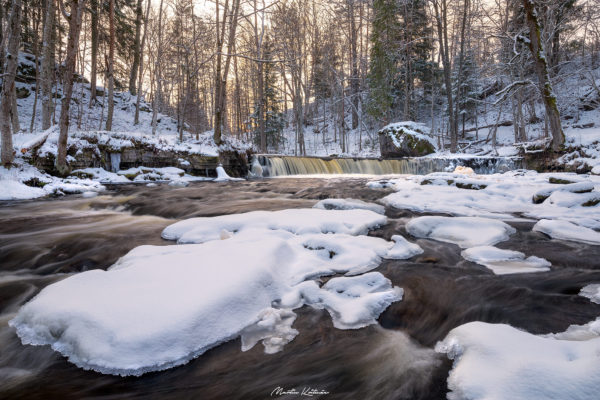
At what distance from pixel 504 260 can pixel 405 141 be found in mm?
15725

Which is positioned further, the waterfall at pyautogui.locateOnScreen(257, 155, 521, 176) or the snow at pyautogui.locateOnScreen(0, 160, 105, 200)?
the waterfall at pyautogui.locateOnScreen(257, 155, 521, 176)

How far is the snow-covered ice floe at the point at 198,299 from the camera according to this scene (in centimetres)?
153

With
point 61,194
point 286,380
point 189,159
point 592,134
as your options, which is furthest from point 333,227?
point 592,134

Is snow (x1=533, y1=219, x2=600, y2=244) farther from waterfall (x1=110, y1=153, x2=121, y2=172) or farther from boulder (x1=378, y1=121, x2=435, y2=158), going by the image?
boulder (x1=378, y1=121, x2=435, y2=158)

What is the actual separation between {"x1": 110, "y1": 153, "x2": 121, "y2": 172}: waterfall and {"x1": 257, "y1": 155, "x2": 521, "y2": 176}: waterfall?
20.5ft

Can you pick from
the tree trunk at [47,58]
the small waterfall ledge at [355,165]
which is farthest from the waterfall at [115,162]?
the small waterfall ledge at [355,165]

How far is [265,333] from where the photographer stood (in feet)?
5.78

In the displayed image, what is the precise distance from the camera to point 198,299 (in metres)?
1.82

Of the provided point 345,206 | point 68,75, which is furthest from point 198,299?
point 68,75

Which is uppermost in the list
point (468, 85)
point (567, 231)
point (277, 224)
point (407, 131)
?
point (468, 85)

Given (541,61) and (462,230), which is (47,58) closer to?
(462,230)

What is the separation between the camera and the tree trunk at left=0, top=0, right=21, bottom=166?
721 centimetres

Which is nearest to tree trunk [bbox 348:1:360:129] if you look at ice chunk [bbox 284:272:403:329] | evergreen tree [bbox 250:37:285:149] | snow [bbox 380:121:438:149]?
snow [bbox 380:121:438:149]

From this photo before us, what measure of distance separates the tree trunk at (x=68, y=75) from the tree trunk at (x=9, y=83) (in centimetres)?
105
